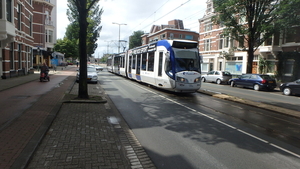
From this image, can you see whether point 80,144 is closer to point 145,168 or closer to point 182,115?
point 145,168

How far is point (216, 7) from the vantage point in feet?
79.6

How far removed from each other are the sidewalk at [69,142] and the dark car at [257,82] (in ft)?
52.5

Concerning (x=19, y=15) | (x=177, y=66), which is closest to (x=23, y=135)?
(x=177, y=66)

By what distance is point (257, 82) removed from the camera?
19.6m

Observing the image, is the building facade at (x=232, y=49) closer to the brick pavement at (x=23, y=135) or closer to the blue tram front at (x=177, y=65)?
the blue tram front at (x=177, y=65)

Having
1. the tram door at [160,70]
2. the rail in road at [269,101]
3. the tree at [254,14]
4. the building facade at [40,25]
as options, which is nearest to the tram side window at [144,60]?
the tram door at [160,70]

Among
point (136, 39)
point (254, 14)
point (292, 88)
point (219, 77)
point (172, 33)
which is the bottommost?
point (292, 88)

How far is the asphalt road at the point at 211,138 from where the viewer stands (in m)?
4.36

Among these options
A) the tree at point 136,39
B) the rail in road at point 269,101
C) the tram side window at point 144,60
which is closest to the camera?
the rail in road at point 269,101

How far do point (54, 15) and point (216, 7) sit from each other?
44.3 metres

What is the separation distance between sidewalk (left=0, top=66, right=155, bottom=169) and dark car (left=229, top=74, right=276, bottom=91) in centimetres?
1600

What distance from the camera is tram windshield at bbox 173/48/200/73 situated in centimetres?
1250

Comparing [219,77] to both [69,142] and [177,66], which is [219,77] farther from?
[69,142]

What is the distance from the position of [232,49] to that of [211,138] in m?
25.4
